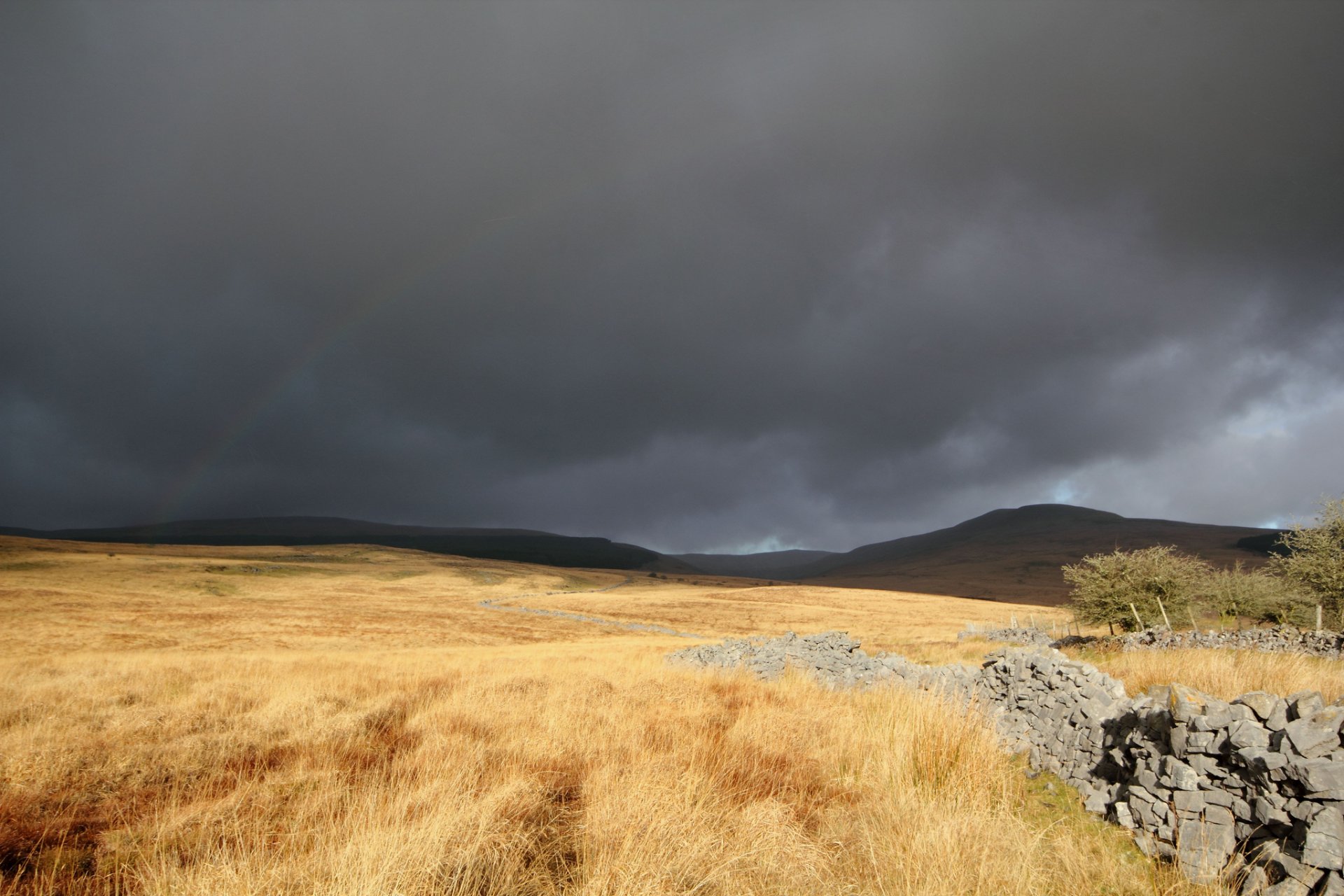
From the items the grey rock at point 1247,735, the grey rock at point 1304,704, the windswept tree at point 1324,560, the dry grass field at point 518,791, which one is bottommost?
the dry grass field at point 518,791

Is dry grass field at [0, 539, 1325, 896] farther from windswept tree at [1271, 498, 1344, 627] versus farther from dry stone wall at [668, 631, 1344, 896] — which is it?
windswept tree at [1271, 498, 1344, 627]

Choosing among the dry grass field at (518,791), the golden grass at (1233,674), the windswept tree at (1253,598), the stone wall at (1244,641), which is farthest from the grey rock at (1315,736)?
the windswept tree at (1253,598)

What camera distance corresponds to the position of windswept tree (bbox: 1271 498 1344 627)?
71.8 feet

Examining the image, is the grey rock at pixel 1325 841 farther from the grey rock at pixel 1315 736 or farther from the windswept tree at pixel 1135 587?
the windswept tree at pixel 1135 587

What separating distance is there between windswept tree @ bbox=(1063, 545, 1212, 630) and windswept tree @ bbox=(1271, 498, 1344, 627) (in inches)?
168

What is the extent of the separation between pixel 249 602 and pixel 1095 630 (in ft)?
231

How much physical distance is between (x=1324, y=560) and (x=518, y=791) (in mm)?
30721

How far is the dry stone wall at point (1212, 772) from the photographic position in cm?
450

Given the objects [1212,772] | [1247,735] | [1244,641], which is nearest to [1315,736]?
[1247,735]

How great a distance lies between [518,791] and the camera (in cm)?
601

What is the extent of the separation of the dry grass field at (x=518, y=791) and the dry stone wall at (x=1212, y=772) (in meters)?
0.42

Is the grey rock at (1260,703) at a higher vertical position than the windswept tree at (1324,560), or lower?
lower

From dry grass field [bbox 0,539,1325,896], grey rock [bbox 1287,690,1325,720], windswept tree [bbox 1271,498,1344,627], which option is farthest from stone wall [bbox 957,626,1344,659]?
grey rock [bbox 1287,690,1325,720]

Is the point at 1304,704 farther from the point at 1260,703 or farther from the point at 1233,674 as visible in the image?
the point at 1233,674
